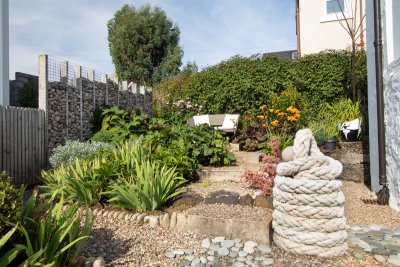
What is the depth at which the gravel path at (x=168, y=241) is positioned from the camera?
259 centimetres

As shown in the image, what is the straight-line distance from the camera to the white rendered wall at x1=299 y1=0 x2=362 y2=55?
455 inches

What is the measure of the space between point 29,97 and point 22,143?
192 inches

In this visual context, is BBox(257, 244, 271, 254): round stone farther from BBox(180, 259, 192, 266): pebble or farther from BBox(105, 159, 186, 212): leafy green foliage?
BBox(105, 159, 186, 212): leafy green foliage

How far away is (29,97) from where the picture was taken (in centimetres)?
968

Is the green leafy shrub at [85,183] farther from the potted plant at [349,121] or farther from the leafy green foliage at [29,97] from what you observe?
the leafy green foliage at [29,97]

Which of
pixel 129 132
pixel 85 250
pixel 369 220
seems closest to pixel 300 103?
pixel 129 132

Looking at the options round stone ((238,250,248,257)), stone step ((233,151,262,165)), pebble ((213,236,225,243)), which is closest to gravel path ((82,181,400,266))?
pebble ((213,236,225,243))

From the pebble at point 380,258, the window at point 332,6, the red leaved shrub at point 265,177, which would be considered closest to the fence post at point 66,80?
the red leaved shrub at point 265,177

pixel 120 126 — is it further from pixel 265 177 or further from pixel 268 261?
pixel 268 261

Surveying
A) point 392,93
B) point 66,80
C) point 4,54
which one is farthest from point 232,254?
point 4,54

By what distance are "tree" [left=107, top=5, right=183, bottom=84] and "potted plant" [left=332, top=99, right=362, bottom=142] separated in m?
12.4

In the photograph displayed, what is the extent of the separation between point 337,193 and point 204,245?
49.6 inches

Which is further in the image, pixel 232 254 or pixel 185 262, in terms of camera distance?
pixel 232 254

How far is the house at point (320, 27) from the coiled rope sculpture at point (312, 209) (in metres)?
9.97
